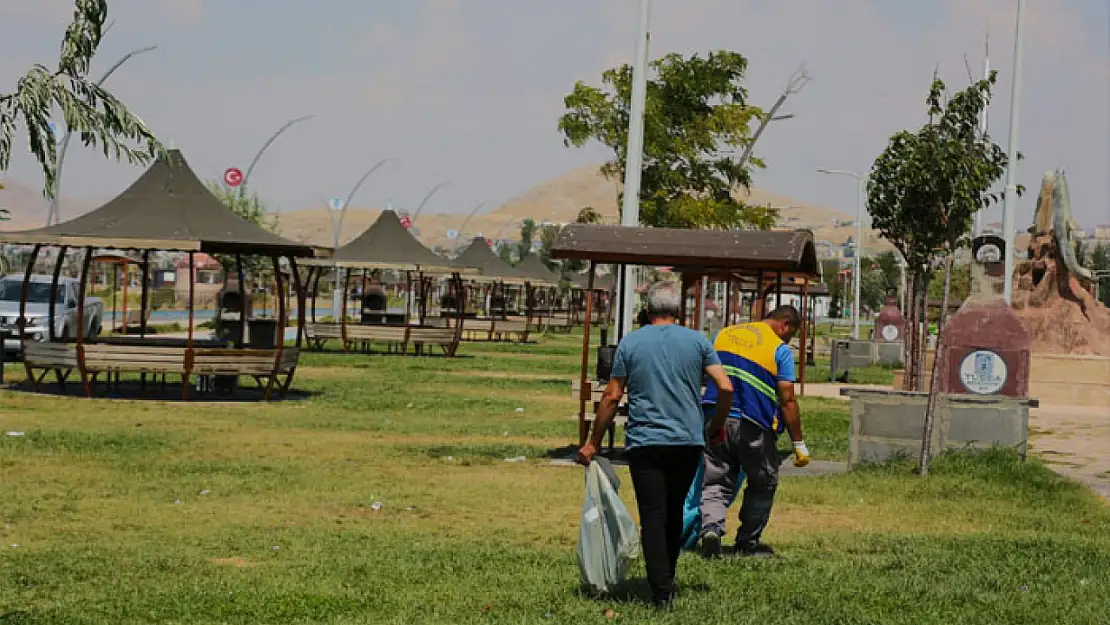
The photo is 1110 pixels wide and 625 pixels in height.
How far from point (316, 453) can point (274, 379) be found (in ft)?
23.4

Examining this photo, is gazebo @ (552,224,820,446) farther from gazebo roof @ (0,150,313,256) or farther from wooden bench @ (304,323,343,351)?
wooden bench @ (304,323,343,351)

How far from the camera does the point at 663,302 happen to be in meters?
8.66

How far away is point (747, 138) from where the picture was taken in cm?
3859

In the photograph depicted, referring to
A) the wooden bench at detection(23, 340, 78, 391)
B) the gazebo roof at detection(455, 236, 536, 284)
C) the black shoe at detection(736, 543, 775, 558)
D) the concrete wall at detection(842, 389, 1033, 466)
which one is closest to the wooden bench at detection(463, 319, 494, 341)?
the gazebo roof at detection(455, 236, 536, 284)

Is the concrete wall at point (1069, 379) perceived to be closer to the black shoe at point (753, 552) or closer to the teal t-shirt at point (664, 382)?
the black shoe at point (753, 552)

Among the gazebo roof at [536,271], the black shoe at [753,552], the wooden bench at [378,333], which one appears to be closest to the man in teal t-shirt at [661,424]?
the black shoe at [753,552]

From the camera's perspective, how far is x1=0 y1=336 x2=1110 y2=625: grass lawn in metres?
8.51

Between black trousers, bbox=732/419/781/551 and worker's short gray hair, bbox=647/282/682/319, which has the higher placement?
worker's short gray hair, bbox=647/282/682/319

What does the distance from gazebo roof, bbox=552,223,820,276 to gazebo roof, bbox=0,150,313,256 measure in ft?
27.0

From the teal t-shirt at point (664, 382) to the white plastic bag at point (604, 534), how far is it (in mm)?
249

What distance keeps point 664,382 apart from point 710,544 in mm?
2048

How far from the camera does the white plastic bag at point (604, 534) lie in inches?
332

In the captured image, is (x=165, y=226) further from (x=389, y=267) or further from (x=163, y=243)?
(x=389, y=267)

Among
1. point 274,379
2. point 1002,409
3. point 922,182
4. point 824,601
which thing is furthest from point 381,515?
point 274,379
